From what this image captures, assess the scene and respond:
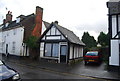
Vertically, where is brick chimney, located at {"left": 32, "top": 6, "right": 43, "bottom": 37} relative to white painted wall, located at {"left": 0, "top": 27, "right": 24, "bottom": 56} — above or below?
above

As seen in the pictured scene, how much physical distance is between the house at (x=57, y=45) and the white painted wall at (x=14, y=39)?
16.6ft

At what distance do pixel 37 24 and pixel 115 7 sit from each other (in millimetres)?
14783

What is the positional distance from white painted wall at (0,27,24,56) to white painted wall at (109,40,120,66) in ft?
51.0

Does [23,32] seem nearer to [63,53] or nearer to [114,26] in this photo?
[63,53]

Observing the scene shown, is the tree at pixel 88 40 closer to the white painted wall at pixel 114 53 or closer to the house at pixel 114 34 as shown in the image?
the house at pixel 114 34

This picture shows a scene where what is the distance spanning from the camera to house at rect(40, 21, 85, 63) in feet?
49.1

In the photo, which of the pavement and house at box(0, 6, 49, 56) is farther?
house at box(0, 6, 49, 56)

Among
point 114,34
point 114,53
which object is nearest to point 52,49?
point 114,53

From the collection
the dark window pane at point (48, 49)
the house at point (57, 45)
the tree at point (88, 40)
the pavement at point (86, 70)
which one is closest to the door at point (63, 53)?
the house at point (57, 45)

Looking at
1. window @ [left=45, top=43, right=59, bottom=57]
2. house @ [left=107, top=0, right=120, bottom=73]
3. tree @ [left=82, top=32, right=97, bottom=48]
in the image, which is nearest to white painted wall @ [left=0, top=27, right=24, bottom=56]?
window @ [left=45, top=43, right=59, bottom=57]

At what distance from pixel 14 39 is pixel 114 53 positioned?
61.3 feet

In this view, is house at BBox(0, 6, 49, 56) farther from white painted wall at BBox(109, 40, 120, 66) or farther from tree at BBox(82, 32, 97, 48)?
Result: tree at BBox(82, 32, 97, 48)

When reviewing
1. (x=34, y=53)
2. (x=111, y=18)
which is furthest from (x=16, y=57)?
(x=111, y=18)

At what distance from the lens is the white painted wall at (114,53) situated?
10.9m
